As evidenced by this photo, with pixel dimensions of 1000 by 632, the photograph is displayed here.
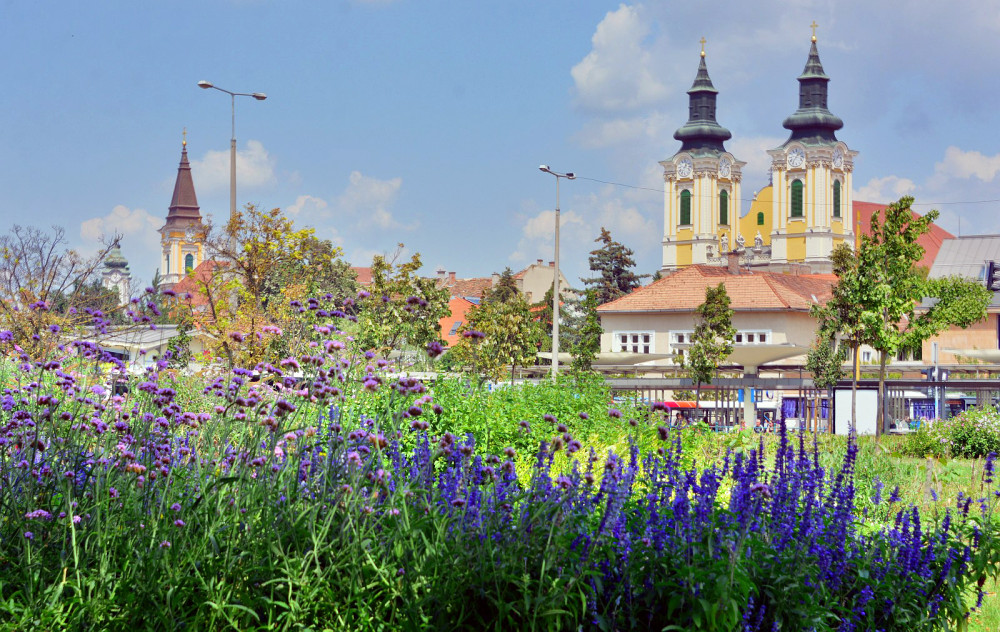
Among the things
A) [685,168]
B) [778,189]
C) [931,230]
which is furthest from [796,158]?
[931,230]

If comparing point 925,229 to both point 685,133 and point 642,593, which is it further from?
point 685,133

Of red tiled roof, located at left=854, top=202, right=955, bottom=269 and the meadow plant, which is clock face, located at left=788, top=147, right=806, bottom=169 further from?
the meadow plant

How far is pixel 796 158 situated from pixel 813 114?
15.9 ft

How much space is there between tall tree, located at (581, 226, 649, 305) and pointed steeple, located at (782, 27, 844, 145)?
43.1m

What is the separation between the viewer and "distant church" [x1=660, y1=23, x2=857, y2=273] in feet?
354

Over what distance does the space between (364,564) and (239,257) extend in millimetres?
17414

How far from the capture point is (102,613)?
4.20m

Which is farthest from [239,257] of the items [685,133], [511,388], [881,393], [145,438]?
[685,133]

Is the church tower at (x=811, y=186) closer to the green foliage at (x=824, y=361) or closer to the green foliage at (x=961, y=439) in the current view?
the green foliage at (x=824, y=361)

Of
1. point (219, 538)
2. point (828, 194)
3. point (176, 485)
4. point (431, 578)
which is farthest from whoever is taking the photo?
point (828, 194)

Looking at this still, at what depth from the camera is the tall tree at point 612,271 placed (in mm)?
72375

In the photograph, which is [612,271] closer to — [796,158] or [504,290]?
[504,290]

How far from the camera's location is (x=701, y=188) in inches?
4343

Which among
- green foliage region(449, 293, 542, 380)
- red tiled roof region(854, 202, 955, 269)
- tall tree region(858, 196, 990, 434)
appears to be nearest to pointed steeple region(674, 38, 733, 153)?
red tiled roof region(854, 202, 955, 269)
